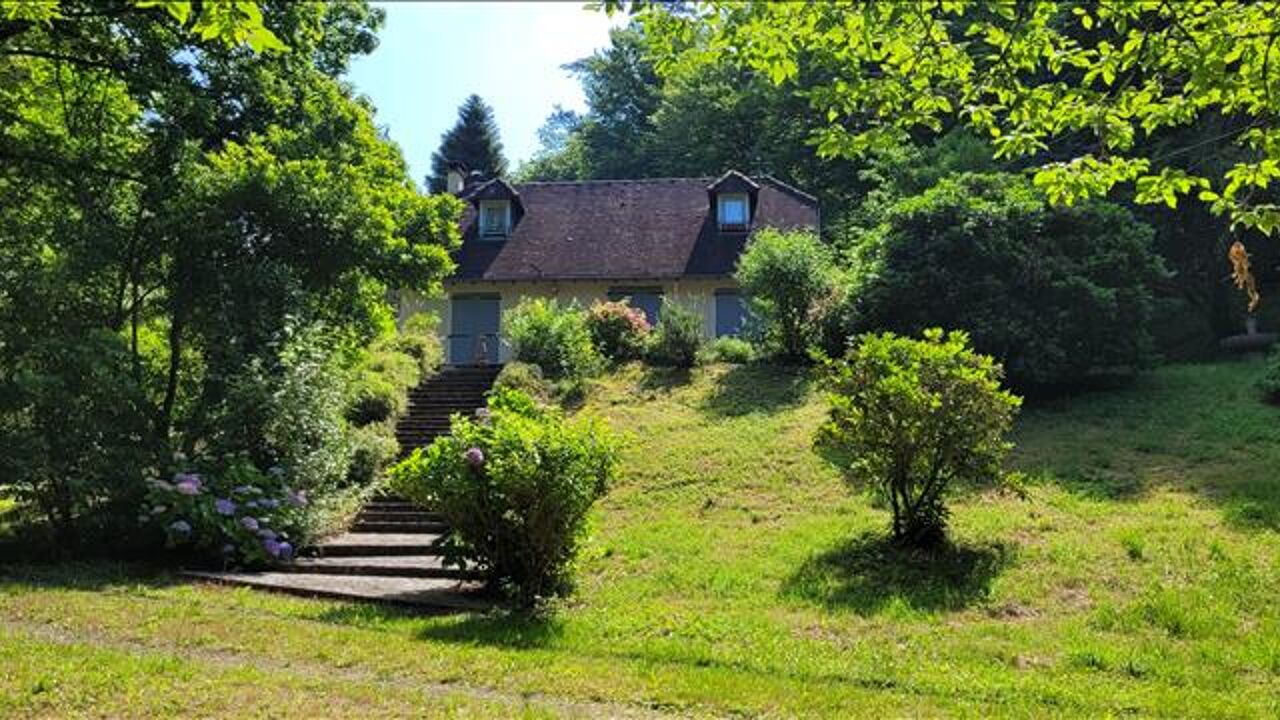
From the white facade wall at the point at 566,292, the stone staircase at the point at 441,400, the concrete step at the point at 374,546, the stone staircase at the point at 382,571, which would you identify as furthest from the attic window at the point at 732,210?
the concrete step at the point at 374,546

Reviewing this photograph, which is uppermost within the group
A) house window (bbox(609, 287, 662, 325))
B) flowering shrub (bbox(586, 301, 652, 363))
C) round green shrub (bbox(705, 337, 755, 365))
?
house window (bbox(609, 287, 662, 325))

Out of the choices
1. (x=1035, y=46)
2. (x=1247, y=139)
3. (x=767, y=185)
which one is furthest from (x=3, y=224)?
(x=767, y=185)

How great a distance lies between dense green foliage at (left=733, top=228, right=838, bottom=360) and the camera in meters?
21.0

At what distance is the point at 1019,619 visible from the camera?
9.03 metres

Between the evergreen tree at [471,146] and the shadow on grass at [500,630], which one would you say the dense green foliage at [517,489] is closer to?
the shadow on grass at [500,630]

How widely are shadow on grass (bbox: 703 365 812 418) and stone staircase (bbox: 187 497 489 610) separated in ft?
22.4

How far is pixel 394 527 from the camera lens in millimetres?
14016

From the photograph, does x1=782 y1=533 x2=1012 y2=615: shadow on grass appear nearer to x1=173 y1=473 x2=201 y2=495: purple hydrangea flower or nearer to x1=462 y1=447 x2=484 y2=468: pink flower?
x1=462 y1=447 x2=484 y2=468: pink flower

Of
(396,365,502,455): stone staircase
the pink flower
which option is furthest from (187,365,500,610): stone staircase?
the pink flower

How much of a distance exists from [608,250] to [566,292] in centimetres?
188

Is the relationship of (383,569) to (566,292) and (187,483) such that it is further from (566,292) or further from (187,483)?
(566,292)

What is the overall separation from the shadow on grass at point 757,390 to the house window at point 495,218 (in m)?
12.4

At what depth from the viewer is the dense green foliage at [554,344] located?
21.0 m

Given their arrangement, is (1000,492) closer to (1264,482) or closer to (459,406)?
(1264,482)
